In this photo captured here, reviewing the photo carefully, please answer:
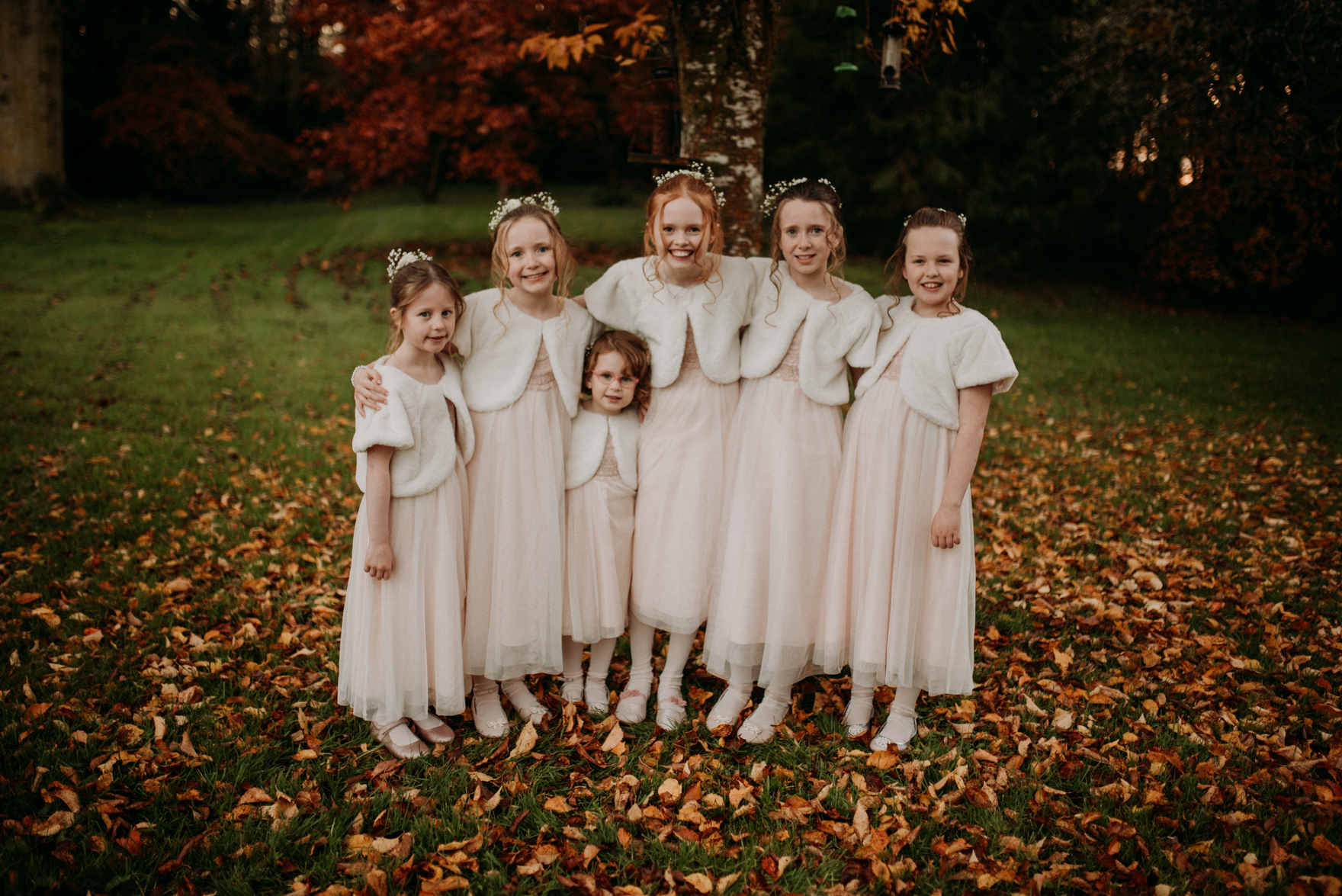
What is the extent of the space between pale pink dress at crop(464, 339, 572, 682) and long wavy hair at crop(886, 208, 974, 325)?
143 cm

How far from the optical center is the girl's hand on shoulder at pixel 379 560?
2.92 meters

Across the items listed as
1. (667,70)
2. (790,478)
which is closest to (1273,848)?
(790,478)

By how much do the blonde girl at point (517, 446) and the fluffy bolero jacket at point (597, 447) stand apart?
0.08 metres

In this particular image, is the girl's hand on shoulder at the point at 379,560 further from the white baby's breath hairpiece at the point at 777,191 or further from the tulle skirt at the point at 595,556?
the white baby's breath hairpiece at the point at 777,191

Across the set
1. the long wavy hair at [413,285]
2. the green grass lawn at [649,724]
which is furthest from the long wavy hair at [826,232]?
the green grass lawn at [649,724]

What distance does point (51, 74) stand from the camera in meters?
14.0

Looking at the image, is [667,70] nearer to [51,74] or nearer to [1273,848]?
[1273,848]

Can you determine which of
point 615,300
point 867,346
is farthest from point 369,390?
point 867,346

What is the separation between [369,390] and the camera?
2883 mm

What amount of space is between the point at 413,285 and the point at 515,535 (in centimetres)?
102

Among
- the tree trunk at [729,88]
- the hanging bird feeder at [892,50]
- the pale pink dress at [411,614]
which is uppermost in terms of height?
the hanging bird feeder at [892,50]

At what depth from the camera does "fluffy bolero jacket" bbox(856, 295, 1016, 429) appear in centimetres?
295

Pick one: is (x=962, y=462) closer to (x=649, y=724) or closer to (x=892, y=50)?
(x=649, y=724)

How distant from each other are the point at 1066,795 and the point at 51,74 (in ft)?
60.0
